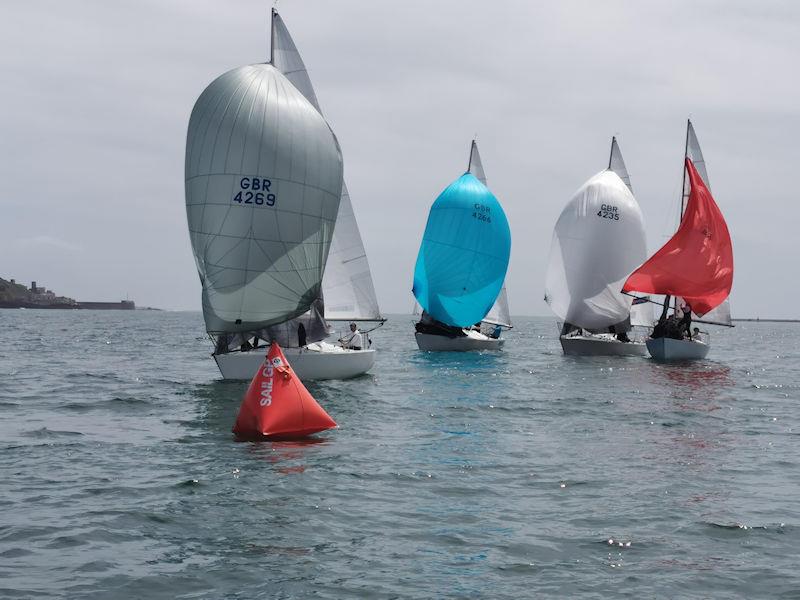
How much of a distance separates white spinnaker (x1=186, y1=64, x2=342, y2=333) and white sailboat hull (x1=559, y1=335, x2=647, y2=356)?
22.4 m

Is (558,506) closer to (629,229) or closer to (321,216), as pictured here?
(321,216)

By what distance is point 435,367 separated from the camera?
37.4 metres

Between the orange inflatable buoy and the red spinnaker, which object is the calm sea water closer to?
the orange inflatable buoy

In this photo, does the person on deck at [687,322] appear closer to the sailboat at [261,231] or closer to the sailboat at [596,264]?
the sailboat at [596,264]

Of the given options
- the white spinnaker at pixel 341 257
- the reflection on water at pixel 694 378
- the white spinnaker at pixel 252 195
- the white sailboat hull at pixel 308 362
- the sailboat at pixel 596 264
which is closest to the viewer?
the white spinnaker at pixel 252 195

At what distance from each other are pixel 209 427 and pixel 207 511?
7291 mm

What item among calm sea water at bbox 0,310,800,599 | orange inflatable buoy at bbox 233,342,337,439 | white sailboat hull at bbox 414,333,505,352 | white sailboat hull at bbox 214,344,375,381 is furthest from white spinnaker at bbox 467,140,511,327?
orange inflatable buoy at bbox 233,342,337,439

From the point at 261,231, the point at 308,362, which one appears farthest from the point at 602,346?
the point at 261,231

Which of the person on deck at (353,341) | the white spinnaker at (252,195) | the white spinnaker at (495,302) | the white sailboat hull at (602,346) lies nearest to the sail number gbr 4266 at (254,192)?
the white spinnaker at (252,195)

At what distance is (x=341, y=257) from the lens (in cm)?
3184

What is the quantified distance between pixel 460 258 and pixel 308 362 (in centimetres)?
1887

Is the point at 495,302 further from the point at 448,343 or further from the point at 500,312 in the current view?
the point at 448,343

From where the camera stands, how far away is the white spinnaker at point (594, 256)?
148 feet

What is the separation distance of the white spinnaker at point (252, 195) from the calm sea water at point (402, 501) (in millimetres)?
3143
